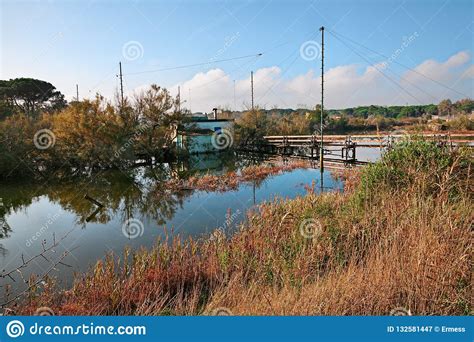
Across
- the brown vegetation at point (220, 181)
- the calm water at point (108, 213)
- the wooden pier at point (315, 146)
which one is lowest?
the calm water at point (108, 213)

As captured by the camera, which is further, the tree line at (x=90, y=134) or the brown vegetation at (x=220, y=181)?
the tree line at (x=90, y=134)

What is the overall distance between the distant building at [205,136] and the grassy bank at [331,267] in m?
19.2

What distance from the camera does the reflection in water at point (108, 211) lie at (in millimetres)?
7062

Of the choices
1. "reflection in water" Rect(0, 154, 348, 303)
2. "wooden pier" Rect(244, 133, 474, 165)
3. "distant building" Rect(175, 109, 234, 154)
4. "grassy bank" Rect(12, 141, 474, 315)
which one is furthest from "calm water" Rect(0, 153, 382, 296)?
"distant building" Rect(175, 109, 234, 154)

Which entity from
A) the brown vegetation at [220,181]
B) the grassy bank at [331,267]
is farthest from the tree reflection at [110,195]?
the grassy bank at [331,267]

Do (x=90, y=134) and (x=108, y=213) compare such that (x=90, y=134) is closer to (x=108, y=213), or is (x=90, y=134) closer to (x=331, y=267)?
(x=108, y=213)

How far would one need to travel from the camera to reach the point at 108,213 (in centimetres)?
998

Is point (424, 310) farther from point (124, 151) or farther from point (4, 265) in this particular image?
point (124, 151)

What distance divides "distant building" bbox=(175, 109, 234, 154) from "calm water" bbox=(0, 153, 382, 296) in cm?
852

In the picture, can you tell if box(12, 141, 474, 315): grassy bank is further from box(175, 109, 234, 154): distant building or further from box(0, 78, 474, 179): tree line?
box(175, 109, 234, 154): distant building

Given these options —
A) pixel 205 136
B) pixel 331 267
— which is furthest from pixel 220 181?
pixel 205 136

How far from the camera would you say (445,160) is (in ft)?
18.5

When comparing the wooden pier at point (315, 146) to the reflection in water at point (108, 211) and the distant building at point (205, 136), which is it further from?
the reflection in water at point (108, 211)

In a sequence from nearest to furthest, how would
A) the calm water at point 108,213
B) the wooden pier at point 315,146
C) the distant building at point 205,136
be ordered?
1. the calm water at point 108,213
2. the wooden pier at point 315,146
3. the distant building at point 205,136
